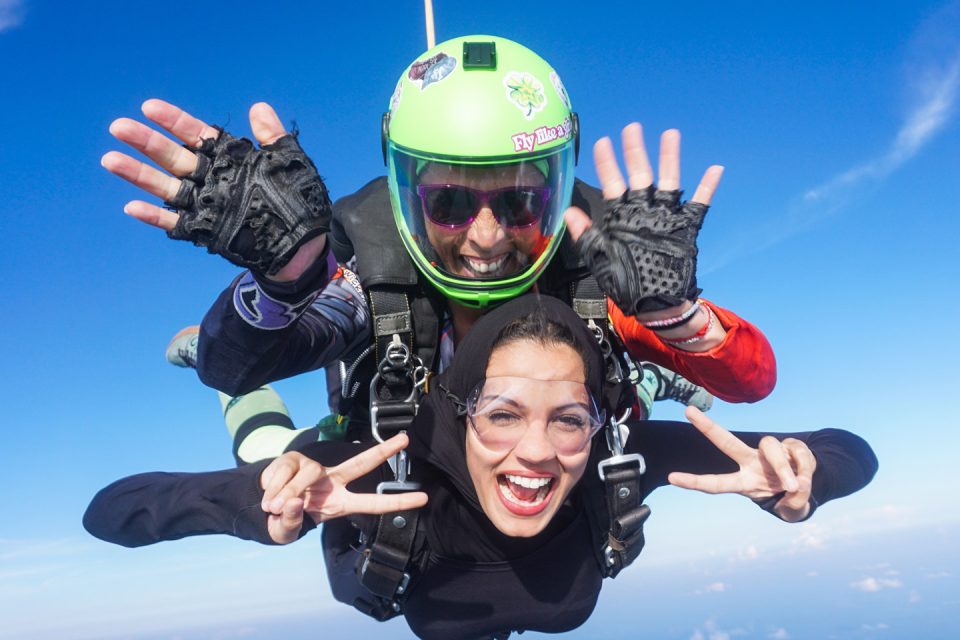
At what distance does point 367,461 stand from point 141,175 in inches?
42.0

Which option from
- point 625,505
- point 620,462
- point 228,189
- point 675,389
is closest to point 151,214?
point 228,189

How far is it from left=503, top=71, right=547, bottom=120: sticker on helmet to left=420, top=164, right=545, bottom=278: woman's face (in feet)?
0.82

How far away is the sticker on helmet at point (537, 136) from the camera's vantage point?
3000 mm

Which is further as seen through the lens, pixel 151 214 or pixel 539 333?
pixel 539 333

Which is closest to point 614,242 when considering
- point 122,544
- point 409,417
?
point 409,417

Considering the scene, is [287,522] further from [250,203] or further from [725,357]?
[725,357]

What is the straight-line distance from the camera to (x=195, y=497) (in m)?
2.89

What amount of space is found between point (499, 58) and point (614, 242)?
1078mm

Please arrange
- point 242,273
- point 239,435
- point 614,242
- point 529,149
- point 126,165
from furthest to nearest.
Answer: point 239,435, point 529,149, point 242,273, point 614,242, point 126,165

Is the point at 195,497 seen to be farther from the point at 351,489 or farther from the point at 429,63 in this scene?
the point at 429,63

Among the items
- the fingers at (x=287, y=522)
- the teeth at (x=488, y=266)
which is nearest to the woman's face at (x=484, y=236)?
the teeth at (x=488, y=266)

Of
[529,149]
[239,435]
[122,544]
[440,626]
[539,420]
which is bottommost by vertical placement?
[440,626]

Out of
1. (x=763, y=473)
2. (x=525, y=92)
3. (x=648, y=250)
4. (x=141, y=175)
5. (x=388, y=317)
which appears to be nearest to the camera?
(x=141, y=175)

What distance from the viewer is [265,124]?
8.52ft
